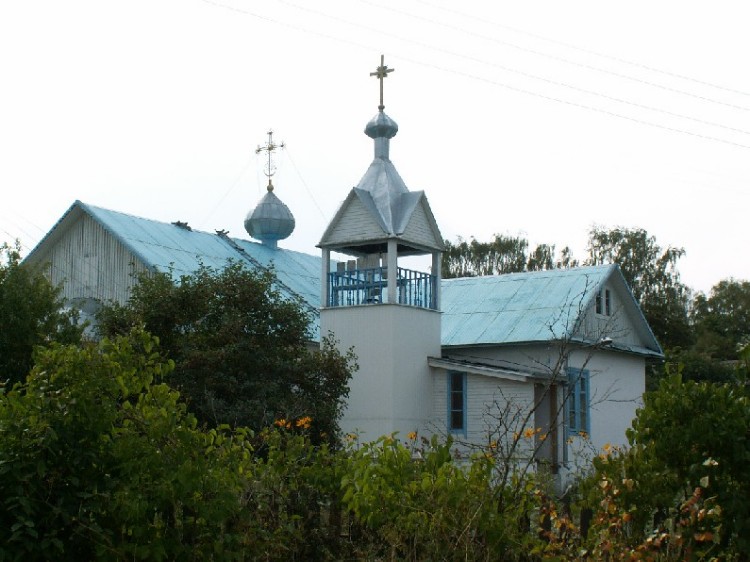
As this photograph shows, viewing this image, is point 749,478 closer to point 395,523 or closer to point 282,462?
point 395,523

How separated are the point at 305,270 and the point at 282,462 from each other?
22.3 m

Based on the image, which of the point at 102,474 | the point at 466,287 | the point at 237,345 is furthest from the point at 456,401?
the point at 102,474

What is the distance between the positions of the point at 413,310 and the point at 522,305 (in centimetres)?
352

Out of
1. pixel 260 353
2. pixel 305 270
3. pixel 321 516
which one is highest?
Answer: pixel 305 270

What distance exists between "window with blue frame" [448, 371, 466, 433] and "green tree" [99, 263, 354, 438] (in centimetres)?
408

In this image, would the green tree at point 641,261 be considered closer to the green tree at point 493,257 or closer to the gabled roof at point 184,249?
the green tree at point 493,257

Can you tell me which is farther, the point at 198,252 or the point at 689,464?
the point at 198,252

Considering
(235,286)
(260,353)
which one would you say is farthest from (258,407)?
(235,286)

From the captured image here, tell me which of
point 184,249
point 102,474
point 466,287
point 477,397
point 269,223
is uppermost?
point 269,223

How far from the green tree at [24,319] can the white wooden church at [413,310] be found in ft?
6.94

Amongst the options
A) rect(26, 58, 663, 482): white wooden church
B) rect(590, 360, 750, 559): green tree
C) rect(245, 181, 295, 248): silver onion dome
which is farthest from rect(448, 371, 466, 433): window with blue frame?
rect(590, 360, 750, 559): green tree

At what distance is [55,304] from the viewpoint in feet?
67.1

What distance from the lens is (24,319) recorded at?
19.6 meters

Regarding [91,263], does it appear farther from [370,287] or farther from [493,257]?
[493,257]
